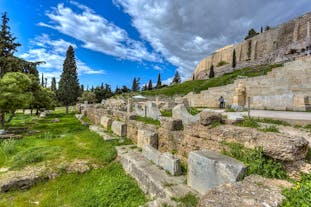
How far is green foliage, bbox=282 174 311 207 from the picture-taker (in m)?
1.87

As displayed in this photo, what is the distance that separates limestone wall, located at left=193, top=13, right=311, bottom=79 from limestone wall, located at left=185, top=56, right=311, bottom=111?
25.9 m

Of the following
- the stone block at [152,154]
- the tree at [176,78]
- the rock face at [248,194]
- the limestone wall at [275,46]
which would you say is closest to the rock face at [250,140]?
A: the rock face at [248,194]

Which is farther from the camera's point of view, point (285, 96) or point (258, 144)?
point (285, 96)

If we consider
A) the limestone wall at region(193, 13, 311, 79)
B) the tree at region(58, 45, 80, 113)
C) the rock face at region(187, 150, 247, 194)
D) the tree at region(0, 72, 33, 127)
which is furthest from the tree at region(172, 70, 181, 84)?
the rock face at region(187, 150, 247, 194)

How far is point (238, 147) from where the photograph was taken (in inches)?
127

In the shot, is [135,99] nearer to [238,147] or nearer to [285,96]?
[285,96]

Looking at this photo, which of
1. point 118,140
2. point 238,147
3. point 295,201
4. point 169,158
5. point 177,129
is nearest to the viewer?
point 295,201

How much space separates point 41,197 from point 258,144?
17.6ft

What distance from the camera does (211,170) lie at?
2941 mm

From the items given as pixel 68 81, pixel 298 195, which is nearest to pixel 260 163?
pixel 298 195

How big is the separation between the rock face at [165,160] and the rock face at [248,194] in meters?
1.87

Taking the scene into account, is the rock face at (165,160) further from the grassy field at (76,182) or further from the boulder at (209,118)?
the boulder at (209,118)

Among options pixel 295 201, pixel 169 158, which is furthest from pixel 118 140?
pixel 295 201

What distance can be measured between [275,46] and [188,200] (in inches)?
1923
